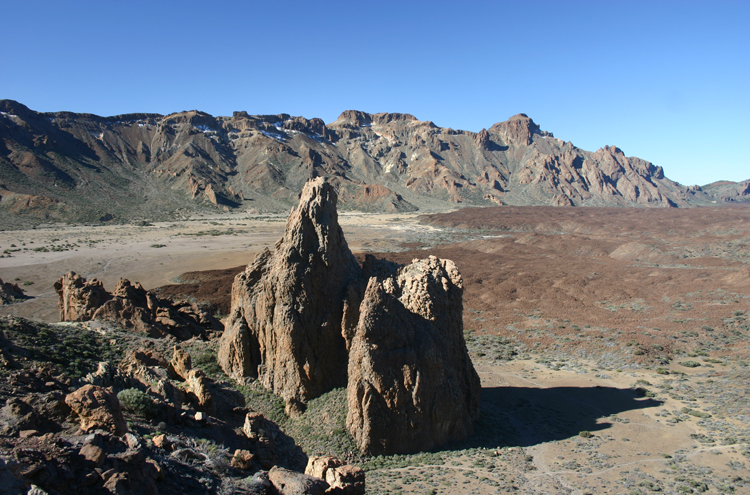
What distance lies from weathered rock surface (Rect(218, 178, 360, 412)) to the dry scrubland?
794 millimetres

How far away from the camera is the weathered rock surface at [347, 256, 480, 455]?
1264 centimetres

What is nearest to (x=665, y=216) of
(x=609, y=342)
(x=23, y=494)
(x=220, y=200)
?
(x=609, y=342)

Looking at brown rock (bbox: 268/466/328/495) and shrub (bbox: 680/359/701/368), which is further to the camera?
shrub (bbox: 680/359/701/368)

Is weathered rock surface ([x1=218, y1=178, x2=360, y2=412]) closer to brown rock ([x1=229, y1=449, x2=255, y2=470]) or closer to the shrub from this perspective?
brown rock ([x1=229, y1=449, x2=255, y2=470])

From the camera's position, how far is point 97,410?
736 centimetres

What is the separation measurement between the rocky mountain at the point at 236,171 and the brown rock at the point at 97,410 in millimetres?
102433

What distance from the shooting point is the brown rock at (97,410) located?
7.32m

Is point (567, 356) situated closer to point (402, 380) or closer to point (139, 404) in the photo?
point (402, 380)

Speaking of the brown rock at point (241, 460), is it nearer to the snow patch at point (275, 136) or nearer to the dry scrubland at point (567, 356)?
the dry scrubland at point (567, 356)

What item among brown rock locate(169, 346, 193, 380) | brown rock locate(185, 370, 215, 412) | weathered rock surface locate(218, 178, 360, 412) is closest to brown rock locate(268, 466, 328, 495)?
brown rock locate(185, 370, 215, 412)

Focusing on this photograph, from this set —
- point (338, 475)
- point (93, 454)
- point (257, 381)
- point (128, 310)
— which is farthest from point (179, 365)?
point (128, 310)

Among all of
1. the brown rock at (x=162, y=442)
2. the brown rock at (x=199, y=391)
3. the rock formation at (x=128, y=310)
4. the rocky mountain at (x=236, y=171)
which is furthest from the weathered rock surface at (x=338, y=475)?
the rocky mountain at (x=236, y=171)

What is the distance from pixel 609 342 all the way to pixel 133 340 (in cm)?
2668

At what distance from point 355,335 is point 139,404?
6.40 m
